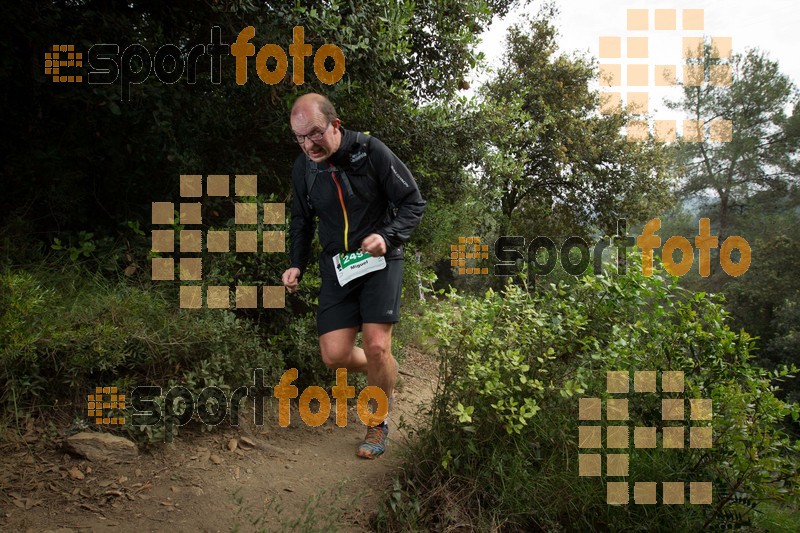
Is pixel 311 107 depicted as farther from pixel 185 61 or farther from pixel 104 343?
pixel 185 61

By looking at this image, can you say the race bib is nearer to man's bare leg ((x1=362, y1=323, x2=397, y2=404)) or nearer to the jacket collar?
man's bare leg ((x1=362, y1=323, x2=397, y2=404))

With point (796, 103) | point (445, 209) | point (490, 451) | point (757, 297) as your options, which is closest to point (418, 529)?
point (490, 451)

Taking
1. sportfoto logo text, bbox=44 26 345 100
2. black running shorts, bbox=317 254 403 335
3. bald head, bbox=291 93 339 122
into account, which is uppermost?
sportfoto logo text, bbox=44 26 345 100

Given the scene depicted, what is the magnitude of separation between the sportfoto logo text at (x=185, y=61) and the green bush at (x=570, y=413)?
2802 mm

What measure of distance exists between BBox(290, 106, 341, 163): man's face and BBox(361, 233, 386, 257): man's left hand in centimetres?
70

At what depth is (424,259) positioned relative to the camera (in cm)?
1221

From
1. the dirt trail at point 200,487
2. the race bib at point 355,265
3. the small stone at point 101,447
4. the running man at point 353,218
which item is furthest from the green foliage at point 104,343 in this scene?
the race bib at point 355,265

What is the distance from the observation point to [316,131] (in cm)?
359

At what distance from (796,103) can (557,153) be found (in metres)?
14.5

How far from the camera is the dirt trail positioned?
3223 millimetres

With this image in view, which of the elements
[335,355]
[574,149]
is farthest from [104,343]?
[574,149]

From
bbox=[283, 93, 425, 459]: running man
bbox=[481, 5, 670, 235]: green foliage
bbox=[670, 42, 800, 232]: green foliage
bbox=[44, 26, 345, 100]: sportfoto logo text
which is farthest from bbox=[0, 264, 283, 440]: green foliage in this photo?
bbox=[670, 42, 800, 232]: green foliage

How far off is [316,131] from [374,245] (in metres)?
0.87

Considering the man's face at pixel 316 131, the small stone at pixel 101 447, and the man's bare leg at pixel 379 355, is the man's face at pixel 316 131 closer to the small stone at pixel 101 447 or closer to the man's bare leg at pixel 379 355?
the man's bare leg at pixel 379 355
